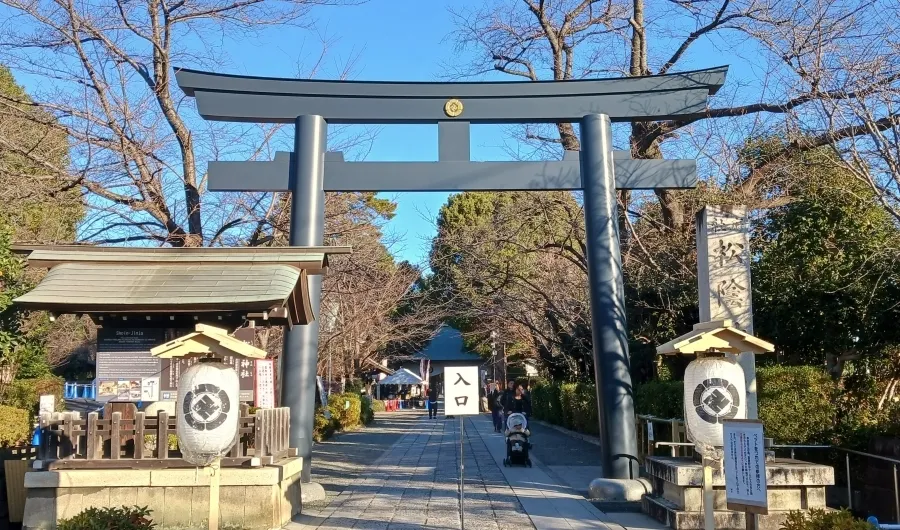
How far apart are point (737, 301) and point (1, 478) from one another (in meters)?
10.6

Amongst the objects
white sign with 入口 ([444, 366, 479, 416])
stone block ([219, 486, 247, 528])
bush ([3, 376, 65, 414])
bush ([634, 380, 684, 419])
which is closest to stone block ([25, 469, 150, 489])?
stone block ([219, 486, 247, 528])

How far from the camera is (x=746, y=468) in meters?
7.88

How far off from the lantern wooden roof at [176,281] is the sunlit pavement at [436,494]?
3.00 metres

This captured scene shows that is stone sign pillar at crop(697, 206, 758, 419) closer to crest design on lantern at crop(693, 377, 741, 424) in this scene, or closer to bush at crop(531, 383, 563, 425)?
crest design on lantern at crop(693, 377, 741, 424)

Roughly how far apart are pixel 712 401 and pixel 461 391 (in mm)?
2914

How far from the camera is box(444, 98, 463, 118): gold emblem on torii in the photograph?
13.7 meters

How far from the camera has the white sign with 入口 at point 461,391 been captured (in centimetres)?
995

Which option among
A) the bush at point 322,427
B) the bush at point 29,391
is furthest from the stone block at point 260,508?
the bush at point 322,427

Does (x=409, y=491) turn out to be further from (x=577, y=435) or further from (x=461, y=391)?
(x=577, y=435)

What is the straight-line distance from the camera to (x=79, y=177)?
1498cm

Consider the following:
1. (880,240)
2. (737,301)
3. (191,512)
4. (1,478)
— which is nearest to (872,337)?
(880,240)

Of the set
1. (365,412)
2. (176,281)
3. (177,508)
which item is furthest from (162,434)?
(365,412)

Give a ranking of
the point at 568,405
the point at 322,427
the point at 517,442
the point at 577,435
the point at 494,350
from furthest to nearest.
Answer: the point at 494,350
the point at 568,405
the point at 322,427
the point at 577,435
the point at 517,442

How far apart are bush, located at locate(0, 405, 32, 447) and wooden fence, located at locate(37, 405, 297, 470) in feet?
18.9
